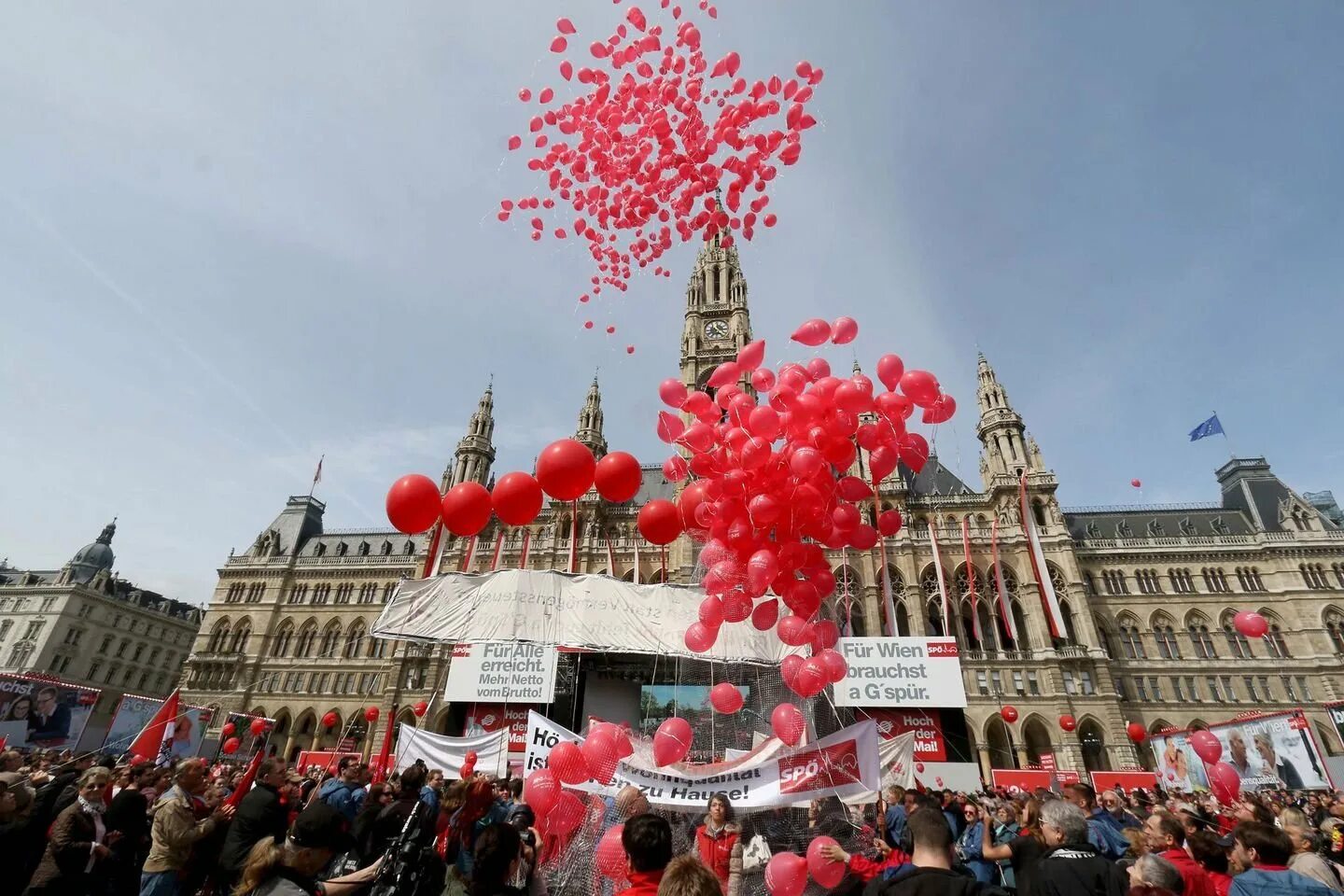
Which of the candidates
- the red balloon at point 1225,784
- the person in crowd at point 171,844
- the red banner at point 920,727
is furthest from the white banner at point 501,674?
the red balloon at point 1225,784

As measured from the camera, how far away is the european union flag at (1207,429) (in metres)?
32.5

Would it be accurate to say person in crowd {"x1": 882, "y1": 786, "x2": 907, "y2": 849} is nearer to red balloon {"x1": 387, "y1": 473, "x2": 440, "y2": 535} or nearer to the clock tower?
red balloon {"x1": 387, "y1": 473, "x2": 440, "y2": 535}

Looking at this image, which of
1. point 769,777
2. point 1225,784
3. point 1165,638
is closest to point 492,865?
point 769,777

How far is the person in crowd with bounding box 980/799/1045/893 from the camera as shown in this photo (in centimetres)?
385

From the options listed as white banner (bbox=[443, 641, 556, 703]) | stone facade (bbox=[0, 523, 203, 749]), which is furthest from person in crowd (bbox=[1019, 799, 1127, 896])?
stone facade (bbox=[0, 523, 203, 749])

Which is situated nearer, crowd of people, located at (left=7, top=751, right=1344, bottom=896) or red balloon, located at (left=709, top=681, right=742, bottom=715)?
crowd of people, located at (left=7, top=751, right=1344, bottom=896)

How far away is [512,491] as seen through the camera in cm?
834

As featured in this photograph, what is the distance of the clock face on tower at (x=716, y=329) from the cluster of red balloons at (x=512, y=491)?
3124 cm

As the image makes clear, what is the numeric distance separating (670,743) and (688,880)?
4.35 m

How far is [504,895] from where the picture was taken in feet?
9.89

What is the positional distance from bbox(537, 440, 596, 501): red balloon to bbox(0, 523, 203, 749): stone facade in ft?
206

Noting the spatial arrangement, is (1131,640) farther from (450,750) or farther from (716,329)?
(450,750)

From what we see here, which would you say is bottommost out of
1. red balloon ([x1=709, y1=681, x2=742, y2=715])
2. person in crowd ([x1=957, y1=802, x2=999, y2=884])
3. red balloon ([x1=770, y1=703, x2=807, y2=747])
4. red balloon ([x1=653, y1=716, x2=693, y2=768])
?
person in crowd ([x1=957, y1=802, x2=999, y2=884])

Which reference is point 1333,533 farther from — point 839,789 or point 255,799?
point 255,799
